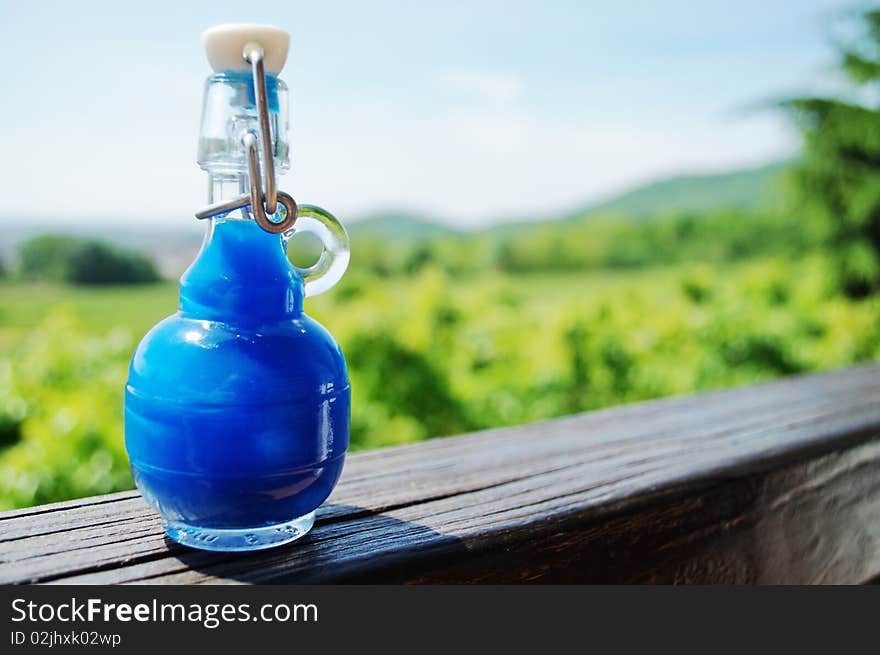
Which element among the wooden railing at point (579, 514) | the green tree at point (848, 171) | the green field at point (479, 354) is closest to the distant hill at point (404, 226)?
the green field at point (479, 354)

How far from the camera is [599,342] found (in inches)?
140

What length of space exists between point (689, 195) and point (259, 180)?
770 centimetres

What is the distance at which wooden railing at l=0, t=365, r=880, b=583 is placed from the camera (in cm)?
84

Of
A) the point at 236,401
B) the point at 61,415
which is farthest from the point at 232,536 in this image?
the point at 61,415

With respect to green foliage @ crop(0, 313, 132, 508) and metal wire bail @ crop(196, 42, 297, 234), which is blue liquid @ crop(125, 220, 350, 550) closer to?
metal wire bail @ crop(196, 42, 297, 234)

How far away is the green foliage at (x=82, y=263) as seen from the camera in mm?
5027

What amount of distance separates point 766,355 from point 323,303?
1.92 metres

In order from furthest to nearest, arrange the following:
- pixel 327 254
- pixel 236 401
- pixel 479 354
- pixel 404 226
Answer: pixel 404 226 < pixel 479 354 < pixel 327 254 < pixel 236 401

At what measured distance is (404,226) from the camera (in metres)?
7.22

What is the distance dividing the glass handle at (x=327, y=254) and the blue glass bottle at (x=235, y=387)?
24 millimetres

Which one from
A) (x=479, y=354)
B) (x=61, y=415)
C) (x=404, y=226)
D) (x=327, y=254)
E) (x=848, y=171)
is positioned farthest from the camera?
(x=404, y=226)

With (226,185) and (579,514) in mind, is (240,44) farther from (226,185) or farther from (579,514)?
(579,514)

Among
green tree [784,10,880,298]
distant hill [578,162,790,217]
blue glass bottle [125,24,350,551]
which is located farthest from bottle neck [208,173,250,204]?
distant hill [578,162,790,217]

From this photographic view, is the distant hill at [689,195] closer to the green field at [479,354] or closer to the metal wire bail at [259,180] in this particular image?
the green field at [479,354]
